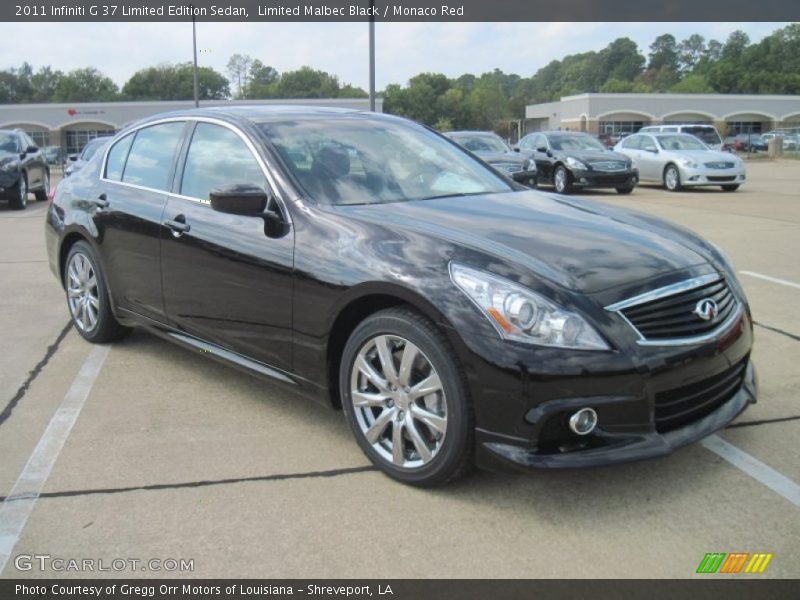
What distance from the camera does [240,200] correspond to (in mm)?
3666

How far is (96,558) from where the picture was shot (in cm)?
280

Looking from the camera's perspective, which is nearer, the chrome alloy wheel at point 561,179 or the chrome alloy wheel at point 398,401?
the chrome alloy wheel at point 398,401

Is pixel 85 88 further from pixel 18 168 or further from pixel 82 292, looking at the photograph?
pixel 82 292

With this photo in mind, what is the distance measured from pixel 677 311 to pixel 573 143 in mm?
16763

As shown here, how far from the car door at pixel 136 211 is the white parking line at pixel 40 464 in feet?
1.87

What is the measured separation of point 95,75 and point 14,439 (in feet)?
454

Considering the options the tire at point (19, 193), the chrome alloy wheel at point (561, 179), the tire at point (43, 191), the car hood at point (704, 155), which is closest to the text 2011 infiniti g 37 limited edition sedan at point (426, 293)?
the tire at point (19, 193)

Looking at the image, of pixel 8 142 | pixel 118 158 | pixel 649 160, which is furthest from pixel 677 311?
pixel 649 160

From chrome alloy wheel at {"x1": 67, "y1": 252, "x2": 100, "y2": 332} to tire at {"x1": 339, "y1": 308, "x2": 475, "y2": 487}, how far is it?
263 centimetres

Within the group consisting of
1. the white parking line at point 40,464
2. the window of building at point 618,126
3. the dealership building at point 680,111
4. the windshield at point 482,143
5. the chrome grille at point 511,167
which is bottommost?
the white parking line at point 40,464

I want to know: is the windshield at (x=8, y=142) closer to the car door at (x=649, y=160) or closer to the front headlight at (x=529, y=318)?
the car door at (x=649, y=160)

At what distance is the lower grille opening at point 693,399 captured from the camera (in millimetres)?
3035

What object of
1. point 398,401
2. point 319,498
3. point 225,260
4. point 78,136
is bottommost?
point 319,498

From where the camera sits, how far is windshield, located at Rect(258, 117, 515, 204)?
3.92 meters
